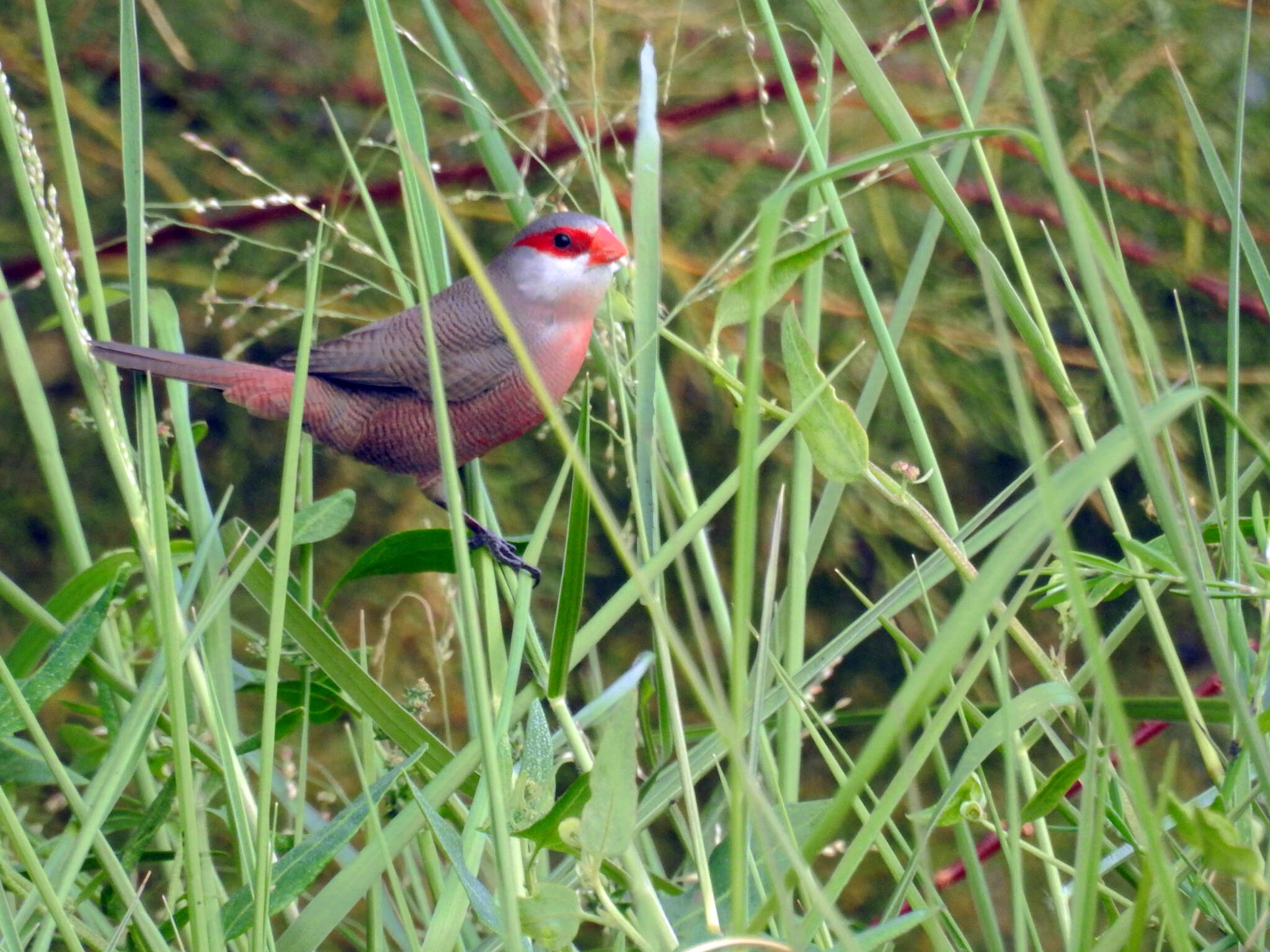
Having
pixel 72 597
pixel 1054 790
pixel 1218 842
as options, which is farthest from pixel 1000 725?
pixel 72 597

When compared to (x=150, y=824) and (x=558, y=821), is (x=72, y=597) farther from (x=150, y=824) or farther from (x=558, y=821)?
(x=558, y=821)

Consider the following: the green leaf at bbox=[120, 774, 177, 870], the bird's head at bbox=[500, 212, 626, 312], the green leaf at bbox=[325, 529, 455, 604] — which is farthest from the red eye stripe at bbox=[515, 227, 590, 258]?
the green leaf at bbox=[120, 774, 177, 870]

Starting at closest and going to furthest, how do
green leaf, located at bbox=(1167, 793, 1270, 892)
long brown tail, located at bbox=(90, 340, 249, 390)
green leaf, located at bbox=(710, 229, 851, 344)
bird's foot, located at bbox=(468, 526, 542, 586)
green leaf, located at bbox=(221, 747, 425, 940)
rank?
green leaf, located at bbox=(1167, 793, 1270, 892)
green leaf, located at bbox=(710, 229, 851, 344)
green leaf, located at bbox=(221, 747, 425, 940)
long brown tail, located at bbox=(90, 340, 249, 390)
bird's foot, located at bbox=(468, 526, 542, 586)

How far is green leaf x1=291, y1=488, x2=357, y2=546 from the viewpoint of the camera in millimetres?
782

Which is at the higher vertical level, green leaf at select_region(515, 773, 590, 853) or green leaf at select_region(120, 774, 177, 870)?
green leaf at select_region(515, 773, 590, 853)

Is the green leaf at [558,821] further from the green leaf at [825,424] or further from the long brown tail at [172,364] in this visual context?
the long brown tail at [172,364]

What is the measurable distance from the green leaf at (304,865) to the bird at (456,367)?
2.19ft

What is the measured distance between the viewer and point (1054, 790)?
540 mm

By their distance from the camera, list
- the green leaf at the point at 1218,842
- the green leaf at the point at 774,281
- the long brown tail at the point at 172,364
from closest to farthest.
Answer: the green leaf at the point at 1218,842 → the green leaf at the point at 774,281 → the long brown tail at the point at 172,364

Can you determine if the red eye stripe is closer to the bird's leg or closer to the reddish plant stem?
the bird's leg

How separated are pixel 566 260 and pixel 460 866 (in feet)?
3.15

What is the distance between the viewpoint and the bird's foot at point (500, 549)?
0.90m

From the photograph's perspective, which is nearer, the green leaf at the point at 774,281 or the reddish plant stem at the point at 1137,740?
the green leaf at the point at 774,281

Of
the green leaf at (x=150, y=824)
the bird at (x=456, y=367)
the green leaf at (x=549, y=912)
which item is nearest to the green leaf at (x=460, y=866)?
the green leaf at (x=549, y=912)
